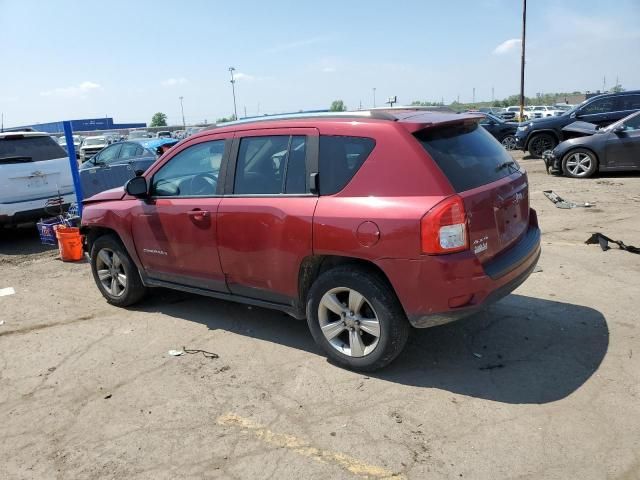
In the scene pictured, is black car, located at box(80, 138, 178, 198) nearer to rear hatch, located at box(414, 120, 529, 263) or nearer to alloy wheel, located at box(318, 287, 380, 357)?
alloy wheel, located at box(318, 287, 380, 357)

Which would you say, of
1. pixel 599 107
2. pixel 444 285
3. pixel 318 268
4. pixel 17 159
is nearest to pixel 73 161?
pixel 17 159

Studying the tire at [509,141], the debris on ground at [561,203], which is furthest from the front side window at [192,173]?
the tire at [509,141]

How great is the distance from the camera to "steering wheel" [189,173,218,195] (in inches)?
175

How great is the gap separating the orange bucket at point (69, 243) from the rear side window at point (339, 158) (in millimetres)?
4995

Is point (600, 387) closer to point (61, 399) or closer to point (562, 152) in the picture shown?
point (61, 399)

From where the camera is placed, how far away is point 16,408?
12.1ft

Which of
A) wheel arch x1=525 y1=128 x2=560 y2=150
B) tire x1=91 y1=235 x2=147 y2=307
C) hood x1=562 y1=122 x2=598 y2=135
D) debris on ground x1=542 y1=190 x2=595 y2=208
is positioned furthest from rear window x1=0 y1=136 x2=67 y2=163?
wheel arch x1=525 y1=128 x2=560 y2=150

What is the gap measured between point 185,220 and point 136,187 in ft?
2.14

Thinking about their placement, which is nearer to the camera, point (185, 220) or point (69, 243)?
point (185, 220)

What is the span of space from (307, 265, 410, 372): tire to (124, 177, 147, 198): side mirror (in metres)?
1.98

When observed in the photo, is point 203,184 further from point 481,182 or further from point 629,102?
point 629,102

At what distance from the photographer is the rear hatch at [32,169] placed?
8383mm

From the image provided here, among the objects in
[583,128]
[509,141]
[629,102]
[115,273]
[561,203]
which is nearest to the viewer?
[115,273]

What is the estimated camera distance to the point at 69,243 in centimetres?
746
